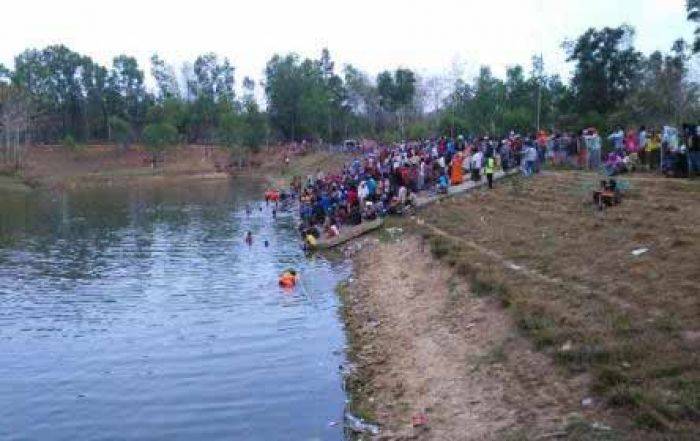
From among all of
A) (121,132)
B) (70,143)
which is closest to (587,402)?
(70,143)

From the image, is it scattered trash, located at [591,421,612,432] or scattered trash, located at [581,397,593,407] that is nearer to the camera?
scattered trash, located at [591,421,612,432]

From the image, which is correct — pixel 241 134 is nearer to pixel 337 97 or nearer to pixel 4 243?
pixel 337 97

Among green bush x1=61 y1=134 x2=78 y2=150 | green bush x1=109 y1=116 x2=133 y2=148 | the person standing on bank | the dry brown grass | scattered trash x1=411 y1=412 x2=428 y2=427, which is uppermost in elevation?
green bush x1=109 y1=116 x2=133 y2=148

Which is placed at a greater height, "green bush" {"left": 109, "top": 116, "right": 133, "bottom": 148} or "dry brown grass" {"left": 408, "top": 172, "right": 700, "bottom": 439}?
"green bush" {"left": 109, "top": 116, "right": 133, "bottom": 148}

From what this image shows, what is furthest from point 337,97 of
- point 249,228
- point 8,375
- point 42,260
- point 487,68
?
A: point 8,375

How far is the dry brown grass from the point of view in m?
10.7

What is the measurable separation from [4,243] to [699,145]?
33304 millimetres

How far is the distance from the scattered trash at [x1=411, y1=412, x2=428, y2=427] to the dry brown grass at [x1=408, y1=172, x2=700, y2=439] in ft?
8.19

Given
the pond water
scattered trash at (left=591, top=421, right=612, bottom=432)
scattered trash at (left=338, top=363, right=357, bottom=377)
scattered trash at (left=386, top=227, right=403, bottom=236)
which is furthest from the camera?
scattered trash at (left=386, top=227, right=403, bottom=236)

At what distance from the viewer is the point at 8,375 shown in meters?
17.1

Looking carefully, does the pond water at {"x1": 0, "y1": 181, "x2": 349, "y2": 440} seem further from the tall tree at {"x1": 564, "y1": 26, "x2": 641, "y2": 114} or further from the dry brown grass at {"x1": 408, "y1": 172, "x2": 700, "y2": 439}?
the tall tree at {"x1": 564, "y1": 26, "x2": 641, "y2": 114}

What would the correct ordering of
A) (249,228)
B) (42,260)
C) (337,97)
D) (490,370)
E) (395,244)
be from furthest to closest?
(337,97)
(249,228)
(42,260)
(395,244)
(490,370)

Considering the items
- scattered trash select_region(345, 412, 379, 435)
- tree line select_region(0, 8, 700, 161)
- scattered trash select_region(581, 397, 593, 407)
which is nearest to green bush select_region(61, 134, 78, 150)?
tree line select_region(0, 8, 700, 161)

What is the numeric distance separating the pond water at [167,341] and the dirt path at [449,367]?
993 millimetres
